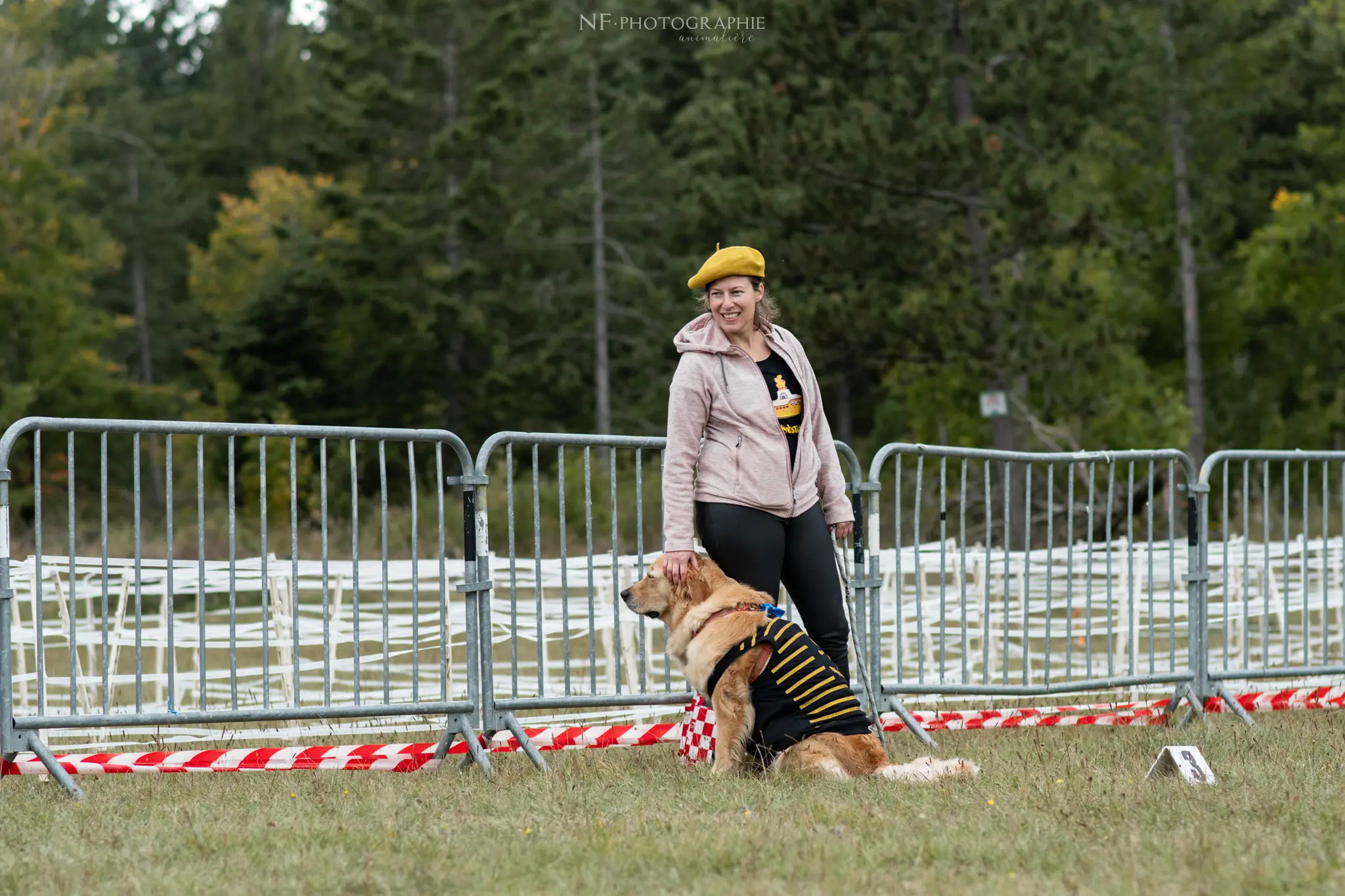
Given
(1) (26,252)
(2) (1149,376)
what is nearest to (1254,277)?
(2) (1149,376)

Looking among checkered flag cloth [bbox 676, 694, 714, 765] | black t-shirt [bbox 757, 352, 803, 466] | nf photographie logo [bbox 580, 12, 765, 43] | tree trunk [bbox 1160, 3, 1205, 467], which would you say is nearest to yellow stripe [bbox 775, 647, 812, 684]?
checkered flag cloth [bbox 676, 694, 714, 765]

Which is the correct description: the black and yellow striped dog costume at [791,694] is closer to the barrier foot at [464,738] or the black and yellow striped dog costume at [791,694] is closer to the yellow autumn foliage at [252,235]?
the barrier foot at [464,738]

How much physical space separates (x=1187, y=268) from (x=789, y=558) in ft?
90.3

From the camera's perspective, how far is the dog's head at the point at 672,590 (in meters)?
5.96

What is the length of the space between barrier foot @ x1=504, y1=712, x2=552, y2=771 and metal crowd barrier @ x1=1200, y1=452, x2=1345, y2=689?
Answer: 3363mm

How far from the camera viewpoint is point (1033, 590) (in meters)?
13.5

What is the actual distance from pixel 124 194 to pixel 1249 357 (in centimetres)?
2734

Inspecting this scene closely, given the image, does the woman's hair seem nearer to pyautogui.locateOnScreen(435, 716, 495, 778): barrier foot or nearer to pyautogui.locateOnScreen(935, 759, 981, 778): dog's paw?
pyautogui.locateOnScreen(935, 759, 981, 778): dog's paw

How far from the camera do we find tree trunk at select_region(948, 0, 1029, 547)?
25103 mm

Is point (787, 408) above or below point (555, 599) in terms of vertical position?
above

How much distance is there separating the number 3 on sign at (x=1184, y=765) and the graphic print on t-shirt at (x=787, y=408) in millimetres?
1704

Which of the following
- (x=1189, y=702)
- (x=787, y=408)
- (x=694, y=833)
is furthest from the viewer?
(x=1189, y=702)

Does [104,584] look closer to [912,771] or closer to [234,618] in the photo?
[234,618]

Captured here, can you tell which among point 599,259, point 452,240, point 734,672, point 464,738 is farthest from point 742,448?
point 452,240
